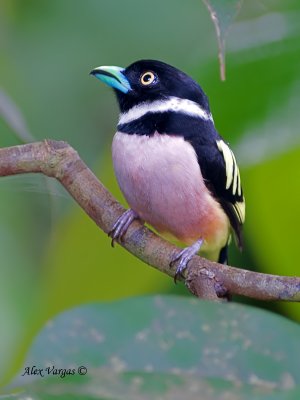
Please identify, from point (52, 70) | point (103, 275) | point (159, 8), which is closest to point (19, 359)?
point (103, 275)

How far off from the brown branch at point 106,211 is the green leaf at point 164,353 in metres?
0.38

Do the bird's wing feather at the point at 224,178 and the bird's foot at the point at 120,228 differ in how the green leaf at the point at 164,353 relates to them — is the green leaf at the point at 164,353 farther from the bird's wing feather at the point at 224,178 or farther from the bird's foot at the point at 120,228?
the bird's wing feather at the point at 224,178

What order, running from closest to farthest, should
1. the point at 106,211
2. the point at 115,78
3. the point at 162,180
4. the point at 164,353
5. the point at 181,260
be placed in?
the point at 164,353, the point at 181,260, the point at 106,211, the point at 162,180, the point at 115,78

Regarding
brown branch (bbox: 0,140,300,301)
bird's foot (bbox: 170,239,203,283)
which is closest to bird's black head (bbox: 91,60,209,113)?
brown branch (bbox: 0,140,300,301)

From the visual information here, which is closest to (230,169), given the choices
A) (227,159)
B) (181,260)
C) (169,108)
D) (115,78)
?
(227,159)

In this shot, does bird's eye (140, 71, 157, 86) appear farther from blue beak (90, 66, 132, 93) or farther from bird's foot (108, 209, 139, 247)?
bird's foot (108, 209, 139, 247)

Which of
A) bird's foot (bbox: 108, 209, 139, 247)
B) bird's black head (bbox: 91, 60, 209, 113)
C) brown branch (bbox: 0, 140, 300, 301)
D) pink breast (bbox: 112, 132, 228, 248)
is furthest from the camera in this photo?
bird's black head (bbox: 91, 60, 209, 113)

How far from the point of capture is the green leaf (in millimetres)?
502

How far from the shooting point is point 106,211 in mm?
1208

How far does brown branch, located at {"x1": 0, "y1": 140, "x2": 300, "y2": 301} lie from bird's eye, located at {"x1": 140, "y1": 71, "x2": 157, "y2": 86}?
289 mm

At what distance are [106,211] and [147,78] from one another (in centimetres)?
35

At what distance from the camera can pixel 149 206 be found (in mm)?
1363

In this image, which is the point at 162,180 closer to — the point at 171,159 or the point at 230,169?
the point at 171,159

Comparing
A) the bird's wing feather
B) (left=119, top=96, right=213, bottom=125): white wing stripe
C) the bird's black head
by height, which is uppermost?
the bird's black head
